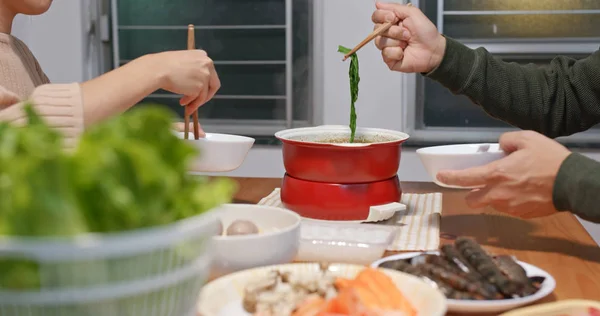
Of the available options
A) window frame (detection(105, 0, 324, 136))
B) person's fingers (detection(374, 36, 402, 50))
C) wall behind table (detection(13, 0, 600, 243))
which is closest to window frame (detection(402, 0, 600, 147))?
wall behind table (detection(13, 0, 600, 243))

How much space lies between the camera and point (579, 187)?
1.13 meters

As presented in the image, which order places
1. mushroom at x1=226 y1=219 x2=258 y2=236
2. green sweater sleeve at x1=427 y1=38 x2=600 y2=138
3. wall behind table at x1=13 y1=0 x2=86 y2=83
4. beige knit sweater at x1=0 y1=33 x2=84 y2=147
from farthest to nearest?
1. wall behind table at x1=13 y1=0 x2=86 y2=83
2. green sweater sleeve at x1=427 y1=38 x2=600 y2=138
3. beige knit sweater at x1=0 y1=33 x2=84 y2=147
4. mushroom at x1=226 y1=219 x2=258 y2=236

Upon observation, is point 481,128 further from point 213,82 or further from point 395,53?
point 213,82

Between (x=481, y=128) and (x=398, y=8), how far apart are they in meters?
1.32

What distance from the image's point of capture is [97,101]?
1.43 metres

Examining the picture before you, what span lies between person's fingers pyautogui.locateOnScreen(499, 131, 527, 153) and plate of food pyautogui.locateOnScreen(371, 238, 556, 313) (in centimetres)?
30

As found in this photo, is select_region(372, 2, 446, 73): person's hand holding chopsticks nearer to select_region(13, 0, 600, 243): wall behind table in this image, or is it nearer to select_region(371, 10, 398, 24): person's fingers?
select_region(371, 10, 398, 24): person's fingers

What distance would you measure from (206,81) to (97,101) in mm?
243

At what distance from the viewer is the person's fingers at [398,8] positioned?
5.96ft

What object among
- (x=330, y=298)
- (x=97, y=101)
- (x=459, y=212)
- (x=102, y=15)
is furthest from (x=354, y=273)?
(x=102, y=15)

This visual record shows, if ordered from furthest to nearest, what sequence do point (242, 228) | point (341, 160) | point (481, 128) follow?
point (481, 128) < point (341, 160) < point (242, 228)

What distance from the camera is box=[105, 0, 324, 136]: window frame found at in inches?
115

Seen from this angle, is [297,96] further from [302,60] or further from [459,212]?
[459,212]

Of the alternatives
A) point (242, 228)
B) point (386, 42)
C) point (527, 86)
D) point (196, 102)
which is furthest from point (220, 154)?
point (527, 86)
